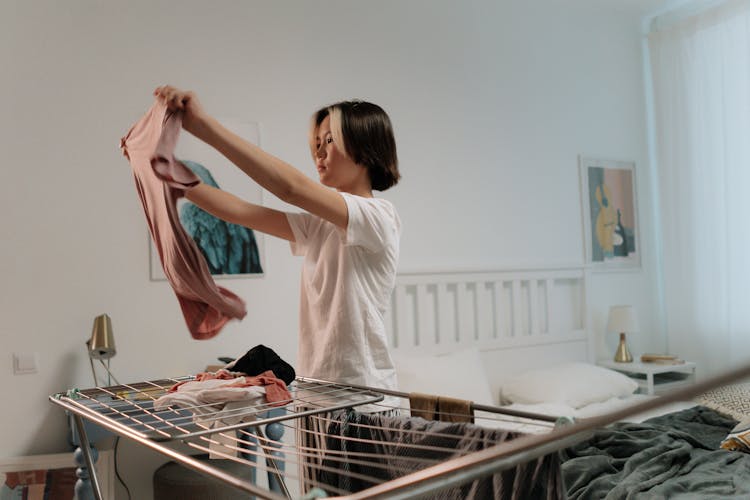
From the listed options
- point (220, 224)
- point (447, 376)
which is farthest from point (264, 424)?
point (447, 376)

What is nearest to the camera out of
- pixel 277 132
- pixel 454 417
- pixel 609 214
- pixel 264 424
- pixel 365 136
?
pixel 264 424

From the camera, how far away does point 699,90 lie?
4.18m

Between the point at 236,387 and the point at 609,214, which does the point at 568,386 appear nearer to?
the point at 609,214

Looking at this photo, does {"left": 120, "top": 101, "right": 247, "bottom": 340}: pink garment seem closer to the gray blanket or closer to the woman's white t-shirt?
the woman's white t-shirt

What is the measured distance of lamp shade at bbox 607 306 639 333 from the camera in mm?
3955

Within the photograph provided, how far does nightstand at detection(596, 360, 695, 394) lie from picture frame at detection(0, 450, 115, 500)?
2.88 meters

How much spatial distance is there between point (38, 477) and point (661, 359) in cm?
332

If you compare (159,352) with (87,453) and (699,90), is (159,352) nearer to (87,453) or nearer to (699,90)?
(87,453)

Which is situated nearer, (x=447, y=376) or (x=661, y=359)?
(x=447, y=376)

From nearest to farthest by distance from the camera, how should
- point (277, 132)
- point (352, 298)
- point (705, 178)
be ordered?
point (352, 298) < point (277, 132) < point (705, 178)

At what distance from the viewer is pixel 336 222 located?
1360 millimetres

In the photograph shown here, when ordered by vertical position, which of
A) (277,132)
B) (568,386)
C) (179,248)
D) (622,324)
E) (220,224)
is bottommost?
(568,386)

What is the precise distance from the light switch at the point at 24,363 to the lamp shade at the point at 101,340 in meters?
0.22

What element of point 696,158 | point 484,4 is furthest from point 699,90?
point 484,4
